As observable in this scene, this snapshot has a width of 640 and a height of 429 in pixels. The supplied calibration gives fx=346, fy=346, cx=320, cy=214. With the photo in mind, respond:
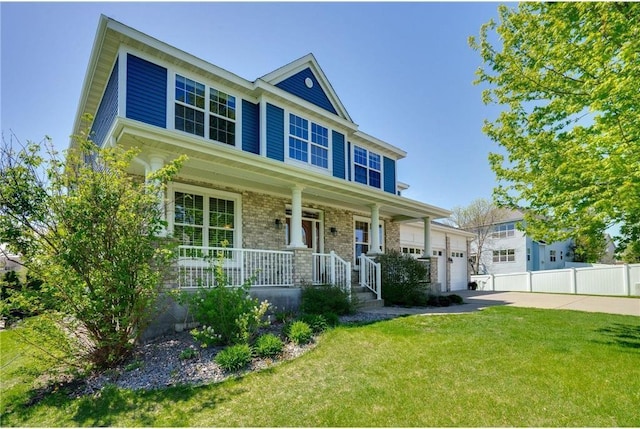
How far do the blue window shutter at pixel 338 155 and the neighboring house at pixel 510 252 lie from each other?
2282 cm

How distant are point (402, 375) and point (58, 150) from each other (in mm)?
6044

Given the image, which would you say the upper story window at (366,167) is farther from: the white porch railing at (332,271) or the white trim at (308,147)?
the white porch railing at (332,271)

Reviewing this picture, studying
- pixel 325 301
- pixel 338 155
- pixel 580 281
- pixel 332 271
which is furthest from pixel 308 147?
pixel 580 281

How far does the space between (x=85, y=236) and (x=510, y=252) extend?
32.7 m

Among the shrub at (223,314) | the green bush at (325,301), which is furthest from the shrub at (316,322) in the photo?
the shrub at (223,314)

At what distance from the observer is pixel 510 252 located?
100.0ft

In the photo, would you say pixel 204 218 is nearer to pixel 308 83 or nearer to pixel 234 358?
pixel 234 358

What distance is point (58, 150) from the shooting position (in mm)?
5301

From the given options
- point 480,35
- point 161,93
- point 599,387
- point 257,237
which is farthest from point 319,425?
point 480,35

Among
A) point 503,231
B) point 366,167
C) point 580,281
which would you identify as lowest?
point 580,281

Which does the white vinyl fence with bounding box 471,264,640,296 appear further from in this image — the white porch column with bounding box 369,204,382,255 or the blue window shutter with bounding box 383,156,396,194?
the white porch column with bounding box 369,204,382,255

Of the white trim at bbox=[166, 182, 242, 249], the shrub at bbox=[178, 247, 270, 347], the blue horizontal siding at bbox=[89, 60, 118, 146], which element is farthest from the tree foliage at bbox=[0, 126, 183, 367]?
the blue horizontal siding at bbox=[89, 60, 118, 146]

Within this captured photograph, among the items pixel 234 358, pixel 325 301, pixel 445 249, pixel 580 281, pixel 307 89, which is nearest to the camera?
pixel 234 358

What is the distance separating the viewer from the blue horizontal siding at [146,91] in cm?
811
